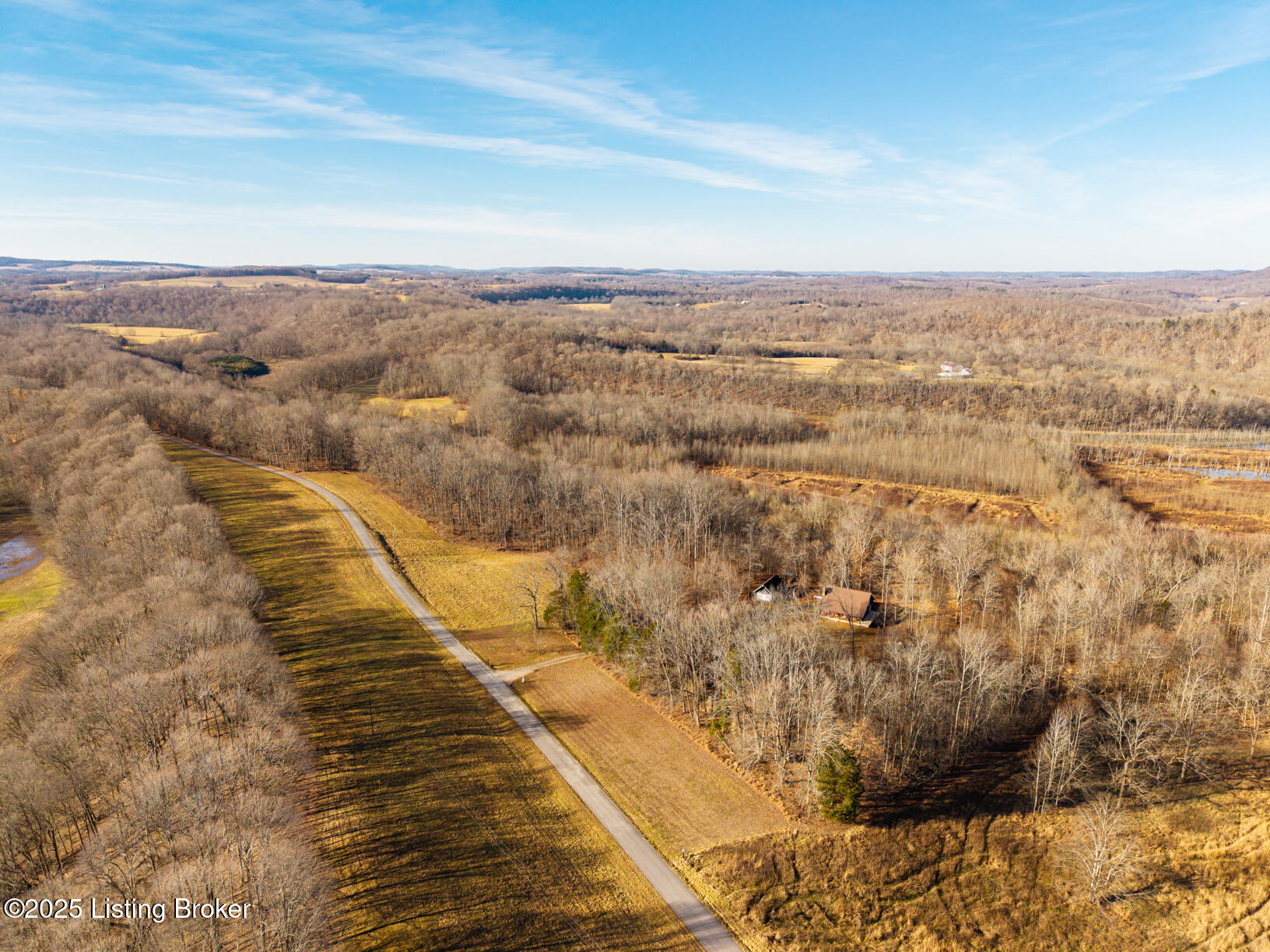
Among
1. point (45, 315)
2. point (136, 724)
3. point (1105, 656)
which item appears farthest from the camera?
point (45, 315)

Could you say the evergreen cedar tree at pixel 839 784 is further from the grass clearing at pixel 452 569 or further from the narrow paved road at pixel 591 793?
the grass clearing at pixel 452 569

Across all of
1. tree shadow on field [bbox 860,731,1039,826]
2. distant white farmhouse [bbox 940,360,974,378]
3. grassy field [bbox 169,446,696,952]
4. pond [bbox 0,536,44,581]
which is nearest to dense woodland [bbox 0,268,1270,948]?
tree shadow on field [bbox 860,731,1039,826]

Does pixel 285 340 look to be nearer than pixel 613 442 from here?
No

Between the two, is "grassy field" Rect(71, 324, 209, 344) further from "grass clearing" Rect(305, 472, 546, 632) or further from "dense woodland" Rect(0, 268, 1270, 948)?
"grass clearing" Rect(305, 472, 546, 632)

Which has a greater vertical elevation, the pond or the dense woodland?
the dense woodland

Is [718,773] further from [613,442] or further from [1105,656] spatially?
[613,442]

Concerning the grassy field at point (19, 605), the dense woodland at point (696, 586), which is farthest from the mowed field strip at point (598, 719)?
the grassy field at point (19, 605)

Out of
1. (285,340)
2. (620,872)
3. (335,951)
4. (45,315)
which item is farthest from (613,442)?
(45,315)
